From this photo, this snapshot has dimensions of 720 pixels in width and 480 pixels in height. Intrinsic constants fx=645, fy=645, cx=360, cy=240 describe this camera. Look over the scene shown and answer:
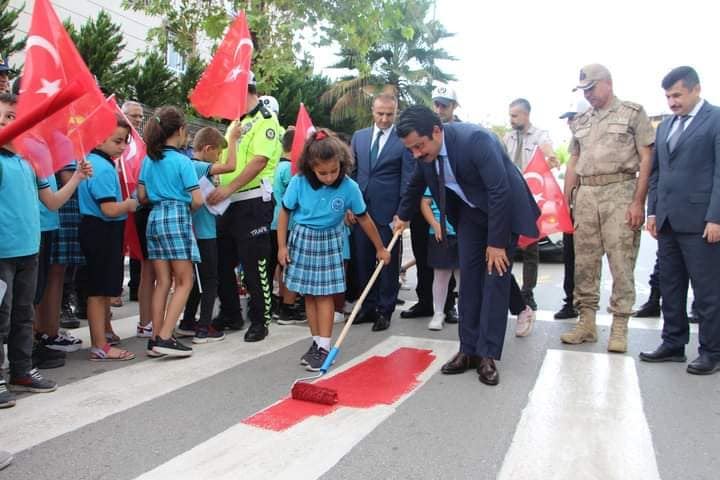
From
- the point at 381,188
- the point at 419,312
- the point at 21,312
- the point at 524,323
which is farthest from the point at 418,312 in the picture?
the point at 21,312

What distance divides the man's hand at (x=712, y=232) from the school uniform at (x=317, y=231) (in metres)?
2.41

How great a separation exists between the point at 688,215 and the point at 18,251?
442 centimetres

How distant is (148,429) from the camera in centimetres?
333

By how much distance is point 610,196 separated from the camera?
5.21 m

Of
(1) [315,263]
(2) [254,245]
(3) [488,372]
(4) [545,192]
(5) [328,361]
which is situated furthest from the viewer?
(4) [545,192]

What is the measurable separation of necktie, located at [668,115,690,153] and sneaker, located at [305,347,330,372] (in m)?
2.96

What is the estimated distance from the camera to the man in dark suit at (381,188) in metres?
6.04

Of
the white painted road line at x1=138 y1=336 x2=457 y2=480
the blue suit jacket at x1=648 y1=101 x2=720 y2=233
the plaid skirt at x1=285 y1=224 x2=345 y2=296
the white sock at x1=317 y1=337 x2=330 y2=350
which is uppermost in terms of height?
the blue suit jacket at x1=648 y1=101 x2=720 y2=233

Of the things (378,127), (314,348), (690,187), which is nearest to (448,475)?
(314,348)

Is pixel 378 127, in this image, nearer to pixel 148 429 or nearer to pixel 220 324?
pixel 220 324

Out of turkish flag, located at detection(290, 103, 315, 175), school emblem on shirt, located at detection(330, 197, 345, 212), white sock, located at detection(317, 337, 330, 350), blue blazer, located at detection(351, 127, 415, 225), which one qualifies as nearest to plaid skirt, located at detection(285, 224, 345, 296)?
school emblem on shirt, located at detection(330, 197, 345, 212)

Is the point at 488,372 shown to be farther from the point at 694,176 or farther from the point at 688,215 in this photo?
the point at 694,176

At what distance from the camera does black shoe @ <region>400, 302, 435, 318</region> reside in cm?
656

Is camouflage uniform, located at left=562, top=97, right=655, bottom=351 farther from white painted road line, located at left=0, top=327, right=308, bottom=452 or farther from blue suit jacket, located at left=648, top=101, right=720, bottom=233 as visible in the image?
white painted road line, located at left=0, top=327, right=308, bottom=452
